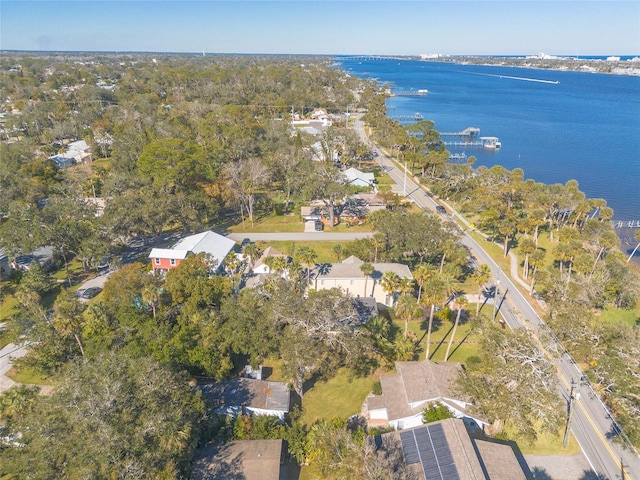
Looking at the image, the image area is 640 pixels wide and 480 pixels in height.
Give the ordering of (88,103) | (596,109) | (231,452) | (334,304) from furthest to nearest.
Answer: (596,109), (88,103), (334,304), (231,452)

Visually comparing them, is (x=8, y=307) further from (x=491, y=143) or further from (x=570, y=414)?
(x=491, y=143)

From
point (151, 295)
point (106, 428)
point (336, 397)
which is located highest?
point (106, 428)

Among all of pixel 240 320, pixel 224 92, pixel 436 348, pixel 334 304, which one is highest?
pixel 224 92

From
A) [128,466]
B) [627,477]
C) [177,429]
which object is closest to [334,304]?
[177,429]

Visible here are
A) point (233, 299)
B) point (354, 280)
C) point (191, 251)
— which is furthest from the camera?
point (191, 251)

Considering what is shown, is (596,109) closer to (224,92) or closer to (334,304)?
(224,92)

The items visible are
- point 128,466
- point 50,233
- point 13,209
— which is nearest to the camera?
point 128,466

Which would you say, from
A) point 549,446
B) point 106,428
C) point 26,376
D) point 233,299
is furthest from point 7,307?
point 549,446
